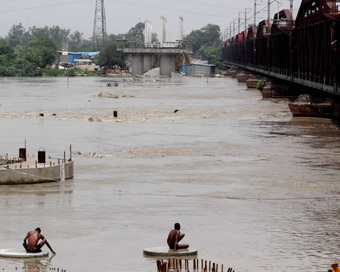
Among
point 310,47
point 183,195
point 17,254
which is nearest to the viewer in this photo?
point 17,254

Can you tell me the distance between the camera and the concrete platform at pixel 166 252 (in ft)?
96.1

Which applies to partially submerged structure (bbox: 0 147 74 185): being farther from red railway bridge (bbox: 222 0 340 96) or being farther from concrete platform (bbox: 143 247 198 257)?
red railway bridge (bbox: 222 0 340 96)

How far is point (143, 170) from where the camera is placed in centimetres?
5078

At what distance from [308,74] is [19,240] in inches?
2721

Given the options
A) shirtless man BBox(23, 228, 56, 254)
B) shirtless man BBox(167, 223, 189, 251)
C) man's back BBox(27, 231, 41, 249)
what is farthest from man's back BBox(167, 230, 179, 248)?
man's back BBox(27, 231, 41, 249)

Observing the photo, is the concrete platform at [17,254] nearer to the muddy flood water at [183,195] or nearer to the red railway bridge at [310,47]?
the muddy flood water at [183,195]

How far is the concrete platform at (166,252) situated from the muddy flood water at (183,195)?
1.12ft

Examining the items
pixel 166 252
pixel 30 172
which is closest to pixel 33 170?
pixel 30 172

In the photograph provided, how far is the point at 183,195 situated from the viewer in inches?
1666

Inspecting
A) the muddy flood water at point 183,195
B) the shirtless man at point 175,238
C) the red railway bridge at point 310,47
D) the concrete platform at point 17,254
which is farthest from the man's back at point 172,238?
the red railway bridge at point 310,47

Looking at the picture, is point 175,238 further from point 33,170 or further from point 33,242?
point 33,170

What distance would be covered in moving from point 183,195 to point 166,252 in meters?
12.9

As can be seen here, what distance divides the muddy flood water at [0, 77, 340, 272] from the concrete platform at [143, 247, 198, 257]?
34 cm

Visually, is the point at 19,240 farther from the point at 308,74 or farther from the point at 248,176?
the point at 308,74
